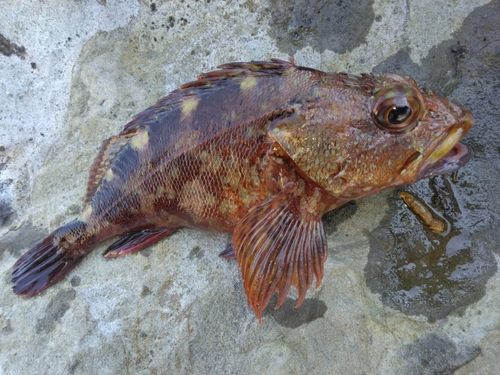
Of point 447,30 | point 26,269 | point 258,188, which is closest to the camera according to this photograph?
point 258,188

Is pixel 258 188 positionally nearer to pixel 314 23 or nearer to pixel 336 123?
pixel 336 123

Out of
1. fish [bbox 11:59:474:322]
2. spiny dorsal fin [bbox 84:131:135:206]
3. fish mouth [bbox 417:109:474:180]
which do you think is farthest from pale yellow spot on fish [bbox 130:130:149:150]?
fish mouth [bbox 417:109:474:180]

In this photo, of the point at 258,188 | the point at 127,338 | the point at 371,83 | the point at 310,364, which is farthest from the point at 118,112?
the point at 310,364

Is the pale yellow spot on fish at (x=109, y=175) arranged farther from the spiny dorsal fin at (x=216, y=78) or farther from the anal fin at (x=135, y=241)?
the anal fin at (x=135, y=241)

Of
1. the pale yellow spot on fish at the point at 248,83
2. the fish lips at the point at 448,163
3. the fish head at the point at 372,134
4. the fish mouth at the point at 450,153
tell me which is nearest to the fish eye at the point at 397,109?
the fish head at the point at 372,134

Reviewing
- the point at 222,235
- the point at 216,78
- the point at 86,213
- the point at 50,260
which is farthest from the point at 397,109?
the point at 50,260

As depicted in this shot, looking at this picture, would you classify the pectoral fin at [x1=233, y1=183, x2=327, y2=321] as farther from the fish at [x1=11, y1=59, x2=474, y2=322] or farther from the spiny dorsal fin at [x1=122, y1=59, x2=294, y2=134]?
the spiny dorsal fin at [x1=122, y1=59, x2=294, y2=134]

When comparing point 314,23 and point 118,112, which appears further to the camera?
point 118,112

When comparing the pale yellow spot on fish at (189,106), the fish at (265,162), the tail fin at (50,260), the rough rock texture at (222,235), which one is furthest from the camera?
the tail fin at (50,260)
